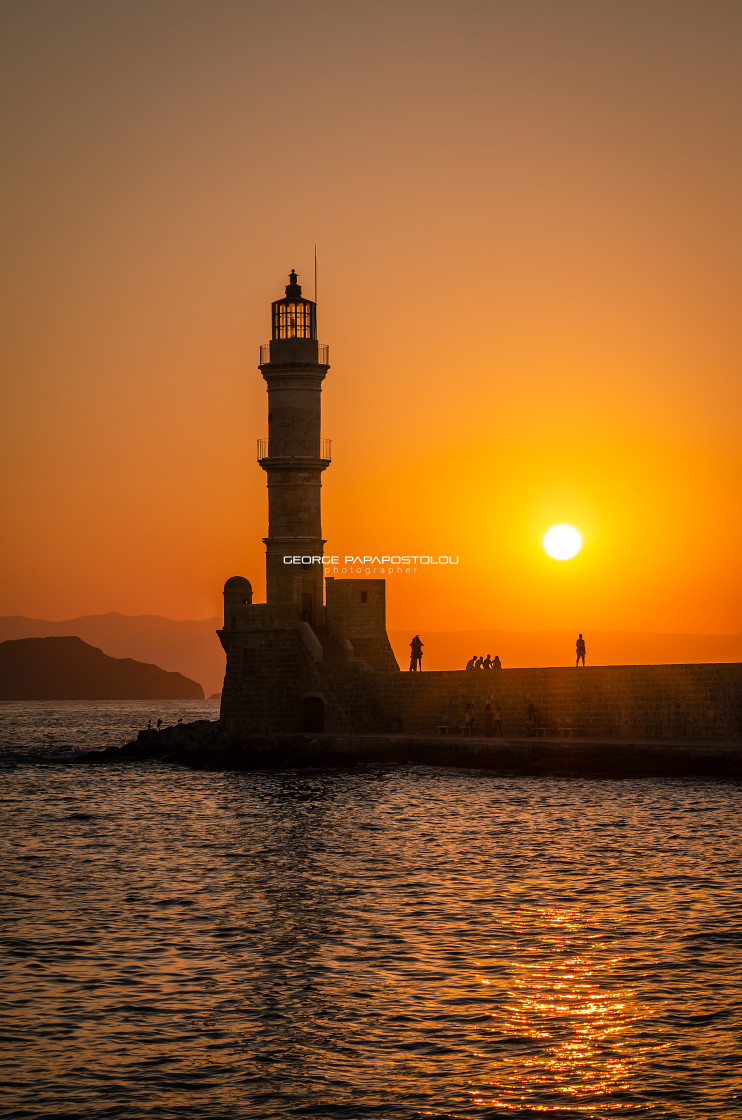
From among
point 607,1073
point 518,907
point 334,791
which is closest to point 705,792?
point 334,791

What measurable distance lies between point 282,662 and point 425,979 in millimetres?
27455

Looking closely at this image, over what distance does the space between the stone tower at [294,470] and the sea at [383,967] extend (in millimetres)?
16221

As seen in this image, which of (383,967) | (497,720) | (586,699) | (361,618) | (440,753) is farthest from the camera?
(361,618)

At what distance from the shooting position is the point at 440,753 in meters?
33.9

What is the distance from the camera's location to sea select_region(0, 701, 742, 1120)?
968 cm

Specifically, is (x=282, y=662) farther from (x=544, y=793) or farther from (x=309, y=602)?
(x=544, y=793)

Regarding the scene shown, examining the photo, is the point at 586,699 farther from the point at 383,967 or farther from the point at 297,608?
the point at 383,967

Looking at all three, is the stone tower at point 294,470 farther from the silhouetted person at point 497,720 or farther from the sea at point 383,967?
the sea at point 383,967

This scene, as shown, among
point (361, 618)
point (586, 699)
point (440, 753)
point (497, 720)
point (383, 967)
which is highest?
point (361, 618)

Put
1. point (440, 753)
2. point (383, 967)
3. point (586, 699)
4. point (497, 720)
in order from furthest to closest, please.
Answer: point (497, 720)
point (440, 753)
point (586, 699)
point (383, 967)

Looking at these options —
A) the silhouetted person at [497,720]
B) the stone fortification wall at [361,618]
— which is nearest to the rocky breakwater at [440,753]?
the silhouetted person at [497,720]

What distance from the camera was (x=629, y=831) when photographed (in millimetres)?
22016

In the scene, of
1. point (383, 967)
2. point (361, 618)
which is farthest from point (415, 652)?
point (383, 967)

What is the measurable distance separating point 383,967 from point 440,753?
20.9m
